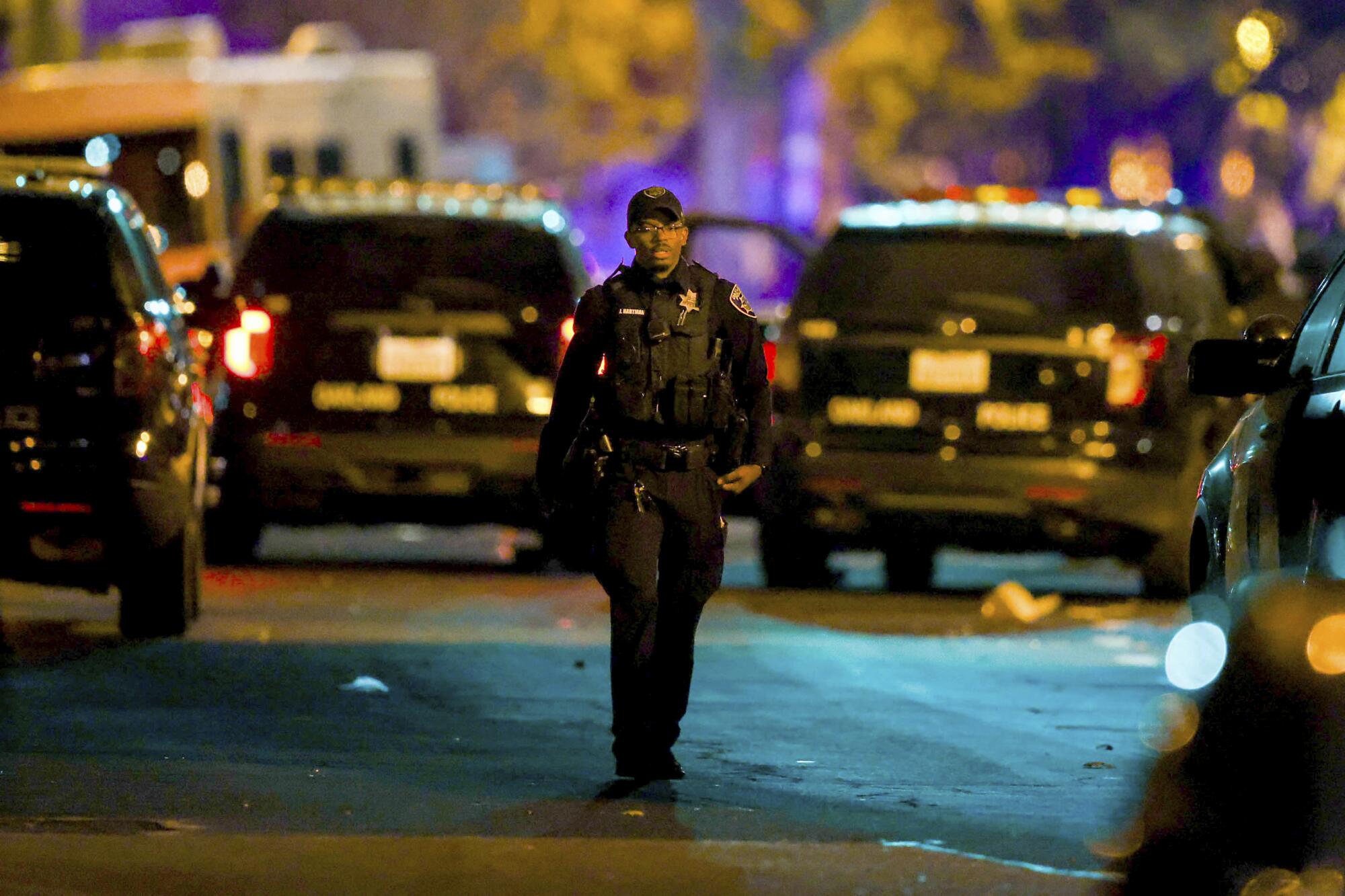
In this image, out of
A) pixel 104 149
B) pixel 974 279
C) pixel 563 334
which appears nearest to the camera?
pixel 974 279

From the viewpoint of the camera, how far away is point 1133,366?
43.6 ft

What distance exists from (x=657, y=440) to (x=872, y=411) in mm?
5590

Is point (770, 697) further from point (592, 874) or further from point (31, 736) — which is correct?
point (592, 874)

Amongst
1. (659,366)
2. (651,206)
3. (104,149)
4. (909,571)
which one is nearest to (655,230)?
(651,206)

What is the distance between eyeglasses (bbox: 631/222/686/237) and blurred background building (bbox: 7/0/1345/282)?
86.1 feet

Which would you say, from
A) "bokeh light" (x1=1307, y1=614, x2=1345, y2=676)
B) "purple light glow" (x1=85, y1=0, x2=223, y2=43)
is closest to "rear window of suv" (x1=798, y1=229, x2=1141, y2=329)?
"bokeh light" (x1=1307, y1=614, x2=1345, y2=676)

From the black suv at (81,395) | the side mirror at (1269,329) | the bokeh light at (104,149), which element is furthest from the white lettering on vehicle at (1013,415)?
the bokeh light at (104,149)

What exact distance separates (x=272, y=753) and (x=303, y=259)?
20.2ft

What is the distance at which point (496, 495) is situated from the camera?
14.1 metres

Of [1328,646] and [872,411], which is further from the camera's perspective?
[872,411]

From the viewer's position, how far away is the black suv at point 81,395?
10523mm

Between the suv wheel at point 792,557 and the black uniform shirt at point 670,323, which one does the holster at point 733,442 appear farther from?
the suv wheel at point 792,557

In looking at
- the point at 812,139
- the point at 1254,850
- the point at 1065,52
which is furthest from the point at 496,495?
the point at 1065,52

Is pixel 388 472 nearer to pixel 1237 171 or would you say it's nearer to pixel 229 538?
pixel 229 538
